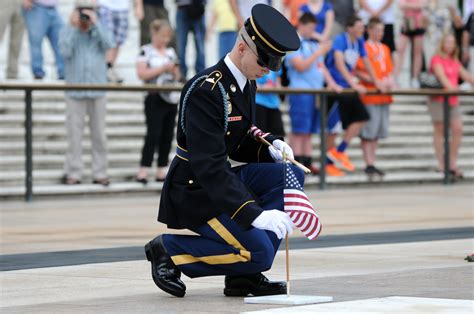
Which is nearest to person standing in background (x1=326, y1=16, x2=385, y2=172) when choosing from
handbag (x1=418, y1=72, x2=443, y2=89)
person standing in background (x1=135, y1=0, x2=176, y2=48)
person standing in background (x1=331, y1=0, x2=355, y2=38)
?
handbag (x1=418, y1=72, x2=443, y2=89)

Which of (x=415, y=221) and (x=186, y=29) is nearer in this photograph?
(x=415, y=221)

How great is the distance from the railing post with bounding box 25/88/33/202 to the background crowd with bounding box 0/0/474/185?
55 centimetres

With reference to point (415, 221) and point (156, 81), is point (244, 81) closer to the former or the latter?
point (415, 221)

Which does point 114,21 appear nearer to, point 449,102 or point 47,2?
point 47,2

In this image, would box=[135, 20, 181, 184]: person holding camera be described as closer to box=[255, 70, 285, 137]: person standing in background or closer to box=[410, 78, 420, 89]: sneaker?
box=[255, 70, 285, 137]: person standing in background

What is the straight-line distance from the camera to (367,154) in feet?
59.4

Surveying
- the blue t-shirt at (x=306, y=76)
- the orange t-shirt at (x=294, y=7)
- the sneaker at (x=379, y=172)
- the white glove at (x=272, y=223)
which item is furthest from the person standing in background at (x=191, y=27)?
the white glove at (x=272, y=223)

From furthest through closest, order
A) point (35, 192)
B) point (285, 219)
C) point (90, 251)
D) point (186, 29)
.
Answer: point (186, 29), point (35, 192), point (90, 251), point (285, 219)

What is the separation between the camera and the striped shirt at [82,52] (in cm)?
1580

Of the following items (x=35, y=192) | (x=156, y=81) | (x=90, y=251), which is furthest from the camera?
(x=156, y=81)

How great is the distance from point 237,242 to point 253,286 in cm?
32

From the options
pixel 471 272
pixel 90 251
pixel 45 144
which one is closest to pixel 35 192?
pixel 45 144

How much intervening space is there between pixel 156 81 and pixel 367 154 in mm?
3245

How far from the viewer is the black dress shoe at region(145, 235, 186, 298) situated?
7.54m
